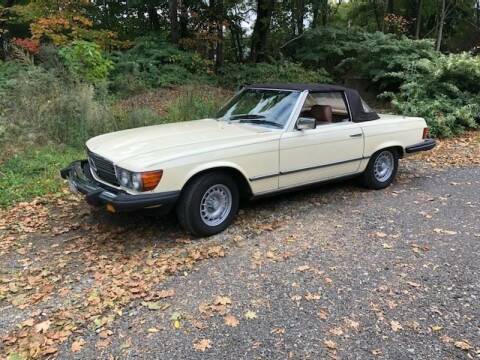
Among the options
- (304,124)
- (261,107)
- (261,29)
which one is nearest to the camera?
(304,124)

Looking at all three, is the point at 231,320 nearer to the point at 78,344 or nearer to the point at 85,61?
the point at 78,344

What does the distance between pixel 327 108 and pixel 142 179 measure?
282 cm

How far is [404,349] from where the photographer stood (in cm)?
305

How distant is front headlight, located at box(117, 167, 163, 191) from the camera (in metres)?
4.13

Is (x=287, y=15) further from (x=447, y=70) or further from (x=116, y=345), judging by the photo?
(x=116, y=345)

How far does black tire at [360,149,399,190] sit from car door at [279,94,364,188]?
33 cm

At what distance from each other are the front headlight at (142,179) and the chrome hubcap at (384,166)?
3473 mm

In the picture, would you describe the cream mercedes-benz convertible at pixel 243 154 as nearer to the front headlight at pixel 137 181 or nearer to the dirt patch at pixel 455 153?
the front headlight at pixel 137 181

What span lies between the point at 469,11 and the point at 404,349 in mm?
21669

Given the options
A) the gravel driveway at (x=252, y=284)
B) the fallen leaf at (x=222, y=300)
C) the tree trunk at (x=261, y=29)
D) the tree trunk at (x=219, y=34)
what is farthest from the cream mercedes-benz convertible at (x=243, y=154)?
the tree trunk at (x=261, y=29)

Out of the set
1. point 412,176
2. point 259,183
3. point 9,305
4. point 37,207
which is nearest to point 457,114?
point 412,176

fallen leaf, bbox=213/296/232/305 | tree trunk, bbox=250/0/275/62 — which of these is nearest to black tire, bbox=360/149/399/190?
fallen leaf, bbox=213/296/232/305

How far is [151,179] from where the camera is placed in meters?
4.16

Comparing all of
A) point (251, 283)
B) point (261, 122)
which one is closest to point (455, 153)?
point (261, 122)
